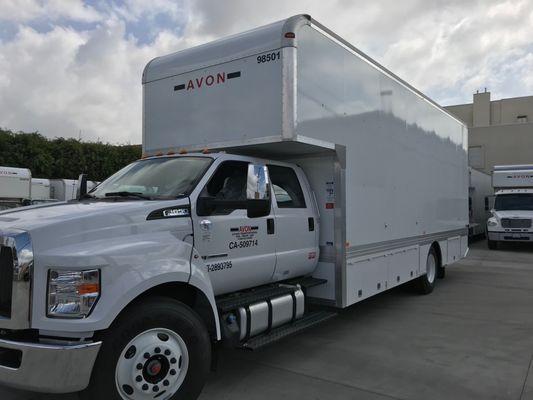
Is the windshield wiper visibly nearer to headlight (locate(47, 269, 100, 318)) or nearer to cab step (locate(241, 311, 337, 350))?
headlight (locate(47, 269, 100, 318))

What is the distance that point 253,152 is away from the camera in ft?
19.4

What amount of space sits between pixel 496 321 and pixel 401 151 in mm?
3029

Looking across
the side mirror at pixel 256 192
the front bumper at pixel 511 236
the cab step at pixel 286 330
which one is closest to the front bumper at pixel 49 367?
the cab step at pixel 286 330

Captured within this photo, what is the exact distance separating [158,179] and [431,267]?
6717mm

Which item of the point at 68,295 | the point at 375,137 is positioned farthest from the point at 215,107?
the point at 68,295

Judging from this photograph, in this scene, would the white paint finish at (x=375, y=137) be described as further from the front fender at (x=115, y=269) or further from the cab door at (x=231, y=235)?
the front fender at (x=115, y=269)

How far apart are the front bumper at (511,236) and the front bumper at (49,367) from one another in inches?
750

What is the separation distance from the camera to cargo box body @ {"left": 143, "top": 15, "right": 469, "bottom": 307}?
208 inches

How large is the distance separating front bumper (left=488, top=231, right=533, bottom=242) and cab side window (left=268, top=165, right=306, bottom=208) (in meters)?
15.9

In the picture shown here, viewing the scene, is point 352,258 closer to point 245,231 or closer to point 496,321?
point 245,231

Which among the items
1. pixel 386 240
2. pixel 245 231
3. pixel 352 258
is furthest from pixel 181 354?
pixel 386 240

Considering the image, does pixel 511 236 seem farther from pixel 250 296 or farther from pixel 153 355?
pixel 153 355

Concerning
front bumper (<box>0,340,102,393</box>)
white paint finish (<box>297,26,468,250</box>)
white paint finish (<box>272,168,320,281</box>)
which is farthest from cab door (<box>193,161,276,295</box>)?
front bumper (<box>0,340,102,393</box>)

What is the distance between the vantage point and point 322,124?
18.8 feet
